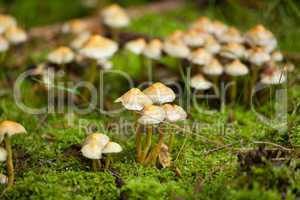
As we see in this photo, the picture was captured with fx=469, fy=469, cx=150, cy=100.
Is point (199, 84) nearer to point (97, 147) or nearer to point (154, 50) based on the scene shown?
point (154, 50)

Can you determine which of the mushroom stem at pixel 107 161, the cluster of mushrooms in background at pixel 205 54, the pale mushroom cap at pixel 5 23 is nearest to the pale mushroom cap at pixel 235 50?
the cluster of mushrooms in background at pixel 205 54

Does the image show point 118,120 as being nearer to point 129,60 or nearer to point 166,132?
point 166,132

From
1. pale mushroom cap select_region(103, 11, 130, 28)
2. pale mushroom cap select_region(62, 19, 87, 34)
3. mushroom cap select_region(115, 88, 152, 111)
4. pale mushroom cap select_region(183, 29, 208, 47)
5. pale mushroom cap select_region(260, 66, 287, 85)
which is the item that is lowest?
mushroom cap select_region(115, 88, 152, 111)

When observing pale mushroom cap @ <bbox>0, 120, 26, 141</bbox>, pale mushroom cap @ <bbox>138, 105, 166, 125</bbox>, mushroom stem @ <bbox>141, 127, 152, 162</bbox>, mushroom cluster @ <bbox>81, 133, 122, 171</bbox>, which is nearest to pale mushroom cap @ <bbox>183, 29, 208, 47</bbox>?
mushroom stem @ <bbox>141, 127, 152, 162</bbox>

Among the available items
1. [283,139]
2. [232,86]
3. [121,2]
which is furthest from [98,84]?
[121,2]

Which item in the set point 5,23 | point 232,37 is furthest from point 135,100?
point 5,23

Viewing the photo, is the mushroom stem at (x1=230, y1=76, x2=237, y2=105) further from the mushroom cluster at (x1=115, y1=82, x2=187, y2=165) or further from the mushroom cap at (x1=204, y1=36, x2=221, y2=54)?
the mushroom cluster at (x1=115, y1=82, x2=187, y2=165)
